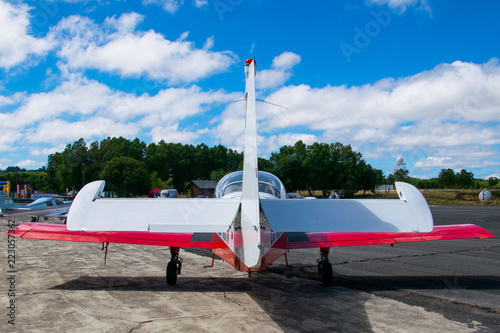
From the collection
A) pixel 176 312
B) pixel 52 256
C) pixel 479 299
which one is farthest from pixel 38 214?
pixel 479 299

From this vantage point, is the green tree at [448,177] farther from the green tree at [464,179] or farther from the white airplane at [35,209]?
the white airplane at [35,209]

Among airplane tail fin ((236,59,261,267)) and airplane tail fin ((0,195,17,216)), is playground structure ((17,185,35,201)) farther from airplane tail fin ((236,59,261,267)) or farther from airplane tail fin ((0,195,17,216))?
airplane tail fin ((236,59,261,267))

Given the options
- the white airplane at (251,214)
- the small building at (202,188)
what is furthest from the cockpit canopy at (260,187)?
the small building at (202,188)

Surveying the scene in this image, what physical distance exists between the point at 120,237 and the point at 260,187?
A: 2589 mm

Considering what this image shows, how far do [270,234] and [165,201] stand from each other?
1.57 metres

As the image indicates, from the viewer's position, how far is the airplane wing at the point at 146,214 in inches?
139

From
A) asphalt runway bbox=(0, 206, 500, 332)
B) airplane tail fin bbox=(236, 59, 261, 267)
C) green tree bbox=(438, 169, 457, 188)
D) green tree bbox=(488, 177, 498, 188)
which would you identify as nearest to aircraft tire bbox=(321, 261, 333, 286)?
asphalt runway bbox=(0, 206, 500, 332)

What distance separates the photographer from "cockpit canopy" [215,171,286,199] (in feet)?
20.2

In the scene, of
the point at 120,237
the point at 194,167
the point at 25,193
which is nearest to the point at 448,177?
the point at 194,167

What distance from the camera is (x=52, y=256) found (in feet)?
33.1

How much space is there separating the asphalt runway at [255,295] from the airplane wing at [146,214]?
1516 mm

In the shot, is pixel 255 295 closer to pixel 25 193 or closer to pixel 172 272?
pixel 172 272

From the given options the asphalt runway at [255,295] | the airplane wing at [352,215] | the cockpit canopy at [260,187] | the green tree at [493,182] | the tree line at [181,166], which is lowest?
the asphalt runway at [255,295]

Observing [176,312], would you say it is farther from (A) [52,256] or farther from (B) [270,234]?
(A) [52,256]
